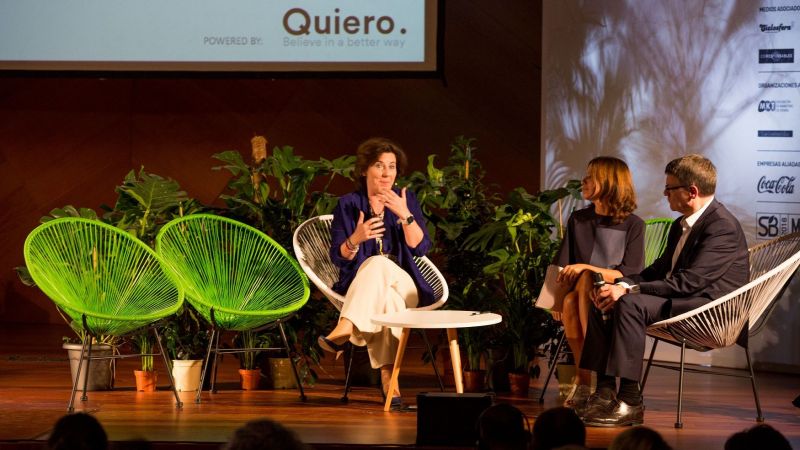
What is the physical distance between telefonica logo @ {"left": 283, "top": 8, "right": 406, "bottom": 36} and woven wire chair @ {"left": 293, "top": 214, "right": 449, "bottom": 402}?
248 cm

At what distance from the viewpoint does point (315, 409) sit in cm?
468

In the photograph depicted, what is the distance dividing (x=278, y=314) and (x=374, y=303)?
46 cm

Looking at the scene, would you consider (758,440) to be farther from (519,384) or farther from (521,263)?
(521,263)

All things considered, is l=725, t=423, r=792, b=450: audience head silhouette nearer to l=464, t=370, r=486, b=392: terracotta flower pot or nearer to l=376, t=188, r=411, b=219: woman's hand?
l=376, t=188, r=411, b=219: woman's hand

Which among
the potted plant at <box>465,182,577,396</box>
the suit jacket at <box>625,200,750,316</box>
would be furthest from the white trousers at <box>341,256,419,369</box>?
the suit jacket at <box>625,200,750,316</box>

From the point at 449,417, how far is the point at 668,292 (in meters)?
1.14

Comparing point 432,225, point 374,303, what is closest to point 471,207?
point 432,225

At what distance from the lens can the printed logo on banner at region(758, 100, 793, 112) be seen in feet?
20.0

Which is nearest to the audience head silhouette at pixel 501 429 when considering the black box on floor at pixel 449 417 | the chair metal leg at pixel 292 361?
the black box on floor at pixel 449 417

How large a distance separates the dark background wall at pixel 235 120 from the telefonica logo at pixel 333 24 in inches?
23.9

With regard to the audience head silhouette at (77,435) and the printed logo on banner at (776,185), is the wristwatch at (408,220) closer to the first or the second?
the printed logo on banner at (776,185)

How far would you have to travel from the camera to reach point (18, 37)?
758 centimetres

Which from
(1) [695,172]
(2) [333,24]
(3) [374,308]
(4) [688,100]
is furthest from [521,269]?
(2) [333,24]

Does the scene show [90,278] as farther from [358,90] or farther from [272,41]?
[358,90]
